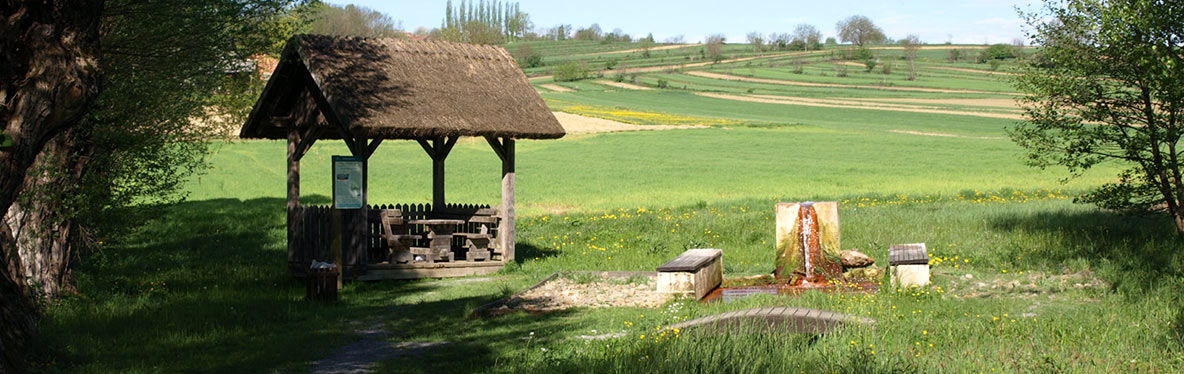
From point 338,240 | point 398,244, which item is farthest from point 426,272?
point 338,240

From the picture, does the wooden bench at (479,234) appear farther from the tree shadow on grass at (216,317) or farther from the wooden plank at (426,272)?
the tree shadow on grass at (216,317)

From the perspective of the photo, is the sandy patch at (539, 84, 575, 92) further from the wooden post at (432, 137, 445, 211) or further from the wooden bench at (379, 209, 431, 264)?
the wooden bench at (379, 209, 431, 264)

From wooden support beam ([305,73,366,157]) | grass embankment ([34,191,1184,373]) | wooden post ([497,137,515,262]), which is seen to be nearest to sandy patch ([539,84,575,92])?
grass embankment ([34,191,1184,373])

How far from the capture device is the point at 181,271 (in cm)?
1584

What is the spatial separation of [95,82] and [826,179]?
3165 centimetres

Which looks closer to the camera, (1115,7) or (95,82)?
(95,82)

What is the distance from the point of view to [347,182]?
14.8 meters

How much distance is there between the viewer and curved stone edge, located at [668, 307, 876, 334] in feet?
27.7

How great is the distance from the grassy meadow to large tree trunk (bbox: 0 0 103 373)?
6.35ft

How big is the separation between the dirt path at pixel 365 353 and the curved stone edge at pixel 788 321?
8.59 ft

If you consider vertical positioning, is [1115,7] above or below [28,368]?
above

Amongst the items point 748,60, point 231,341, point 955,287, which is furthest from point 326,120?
point 748,60

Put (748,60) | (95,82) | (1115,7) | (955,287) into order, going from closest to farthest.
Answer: (95,82), (955,287), (1115,7), (748,60)

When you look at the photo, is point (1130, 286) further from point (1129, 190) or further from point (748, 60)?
point (748, 60)
